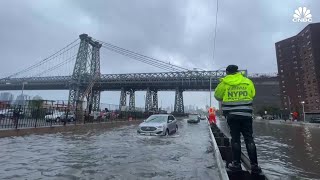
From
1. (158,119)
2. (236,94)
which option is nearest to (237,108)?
(236,94)

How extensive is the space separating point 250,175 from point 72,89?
249 ft

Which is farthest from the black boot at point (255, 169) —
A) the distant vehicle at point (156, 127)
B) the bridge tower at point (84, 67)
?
the bridge tower at point (84, 67)

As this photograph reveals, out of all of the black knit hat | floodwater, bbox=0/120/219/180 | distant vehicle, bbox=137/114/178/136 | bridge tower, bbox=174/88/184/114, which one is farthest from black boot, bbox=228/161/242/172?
bridge tower, bbox=174/88/184/114

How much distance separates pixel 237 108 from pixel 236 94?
0.26 metres

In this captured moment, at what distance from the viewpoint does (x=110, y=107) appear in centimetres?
3659

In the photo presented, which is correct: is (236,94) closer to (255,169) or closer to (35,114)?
(255,169)

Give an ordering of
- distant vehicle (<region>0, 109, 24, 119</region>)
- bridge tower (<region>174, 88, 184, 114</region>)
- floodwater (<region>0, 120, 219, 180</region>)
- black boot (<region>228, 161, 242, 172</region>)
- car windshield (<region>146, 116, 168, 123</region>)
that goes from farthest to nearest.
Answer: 1. bridge tower (<region>174, 88, 184, 114</region>)
2. car windshield (<region>146, 116, 168, 123</region>)
3. distant vehicle (<region>0, 109, 24, 119</region>)
4. floodwater (<region>0, 120, 219, 180</region>)
5. black boot (<region>228, 161, 242, 172</region>)

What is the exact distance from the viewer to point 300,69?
107 metres

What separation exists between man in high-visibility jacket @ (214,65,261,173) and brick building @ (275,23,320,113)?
303ft

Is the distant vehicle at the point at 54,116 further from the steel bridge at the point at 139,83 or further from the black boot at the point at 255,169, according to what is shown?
the steel bridge at the point at 139,83

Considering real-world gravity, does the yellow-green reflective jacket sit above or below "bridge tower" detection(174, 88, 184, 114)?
below

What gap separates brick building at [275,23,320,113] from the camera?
94625 millimetres

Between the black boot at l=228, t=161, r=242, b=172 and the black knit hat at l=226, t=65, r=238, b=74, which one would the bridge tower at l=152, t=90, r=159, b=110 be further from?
the black boot at l=228, t=161, r=242, b=172

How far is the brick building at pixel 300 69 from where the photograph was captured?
94.6 metres
